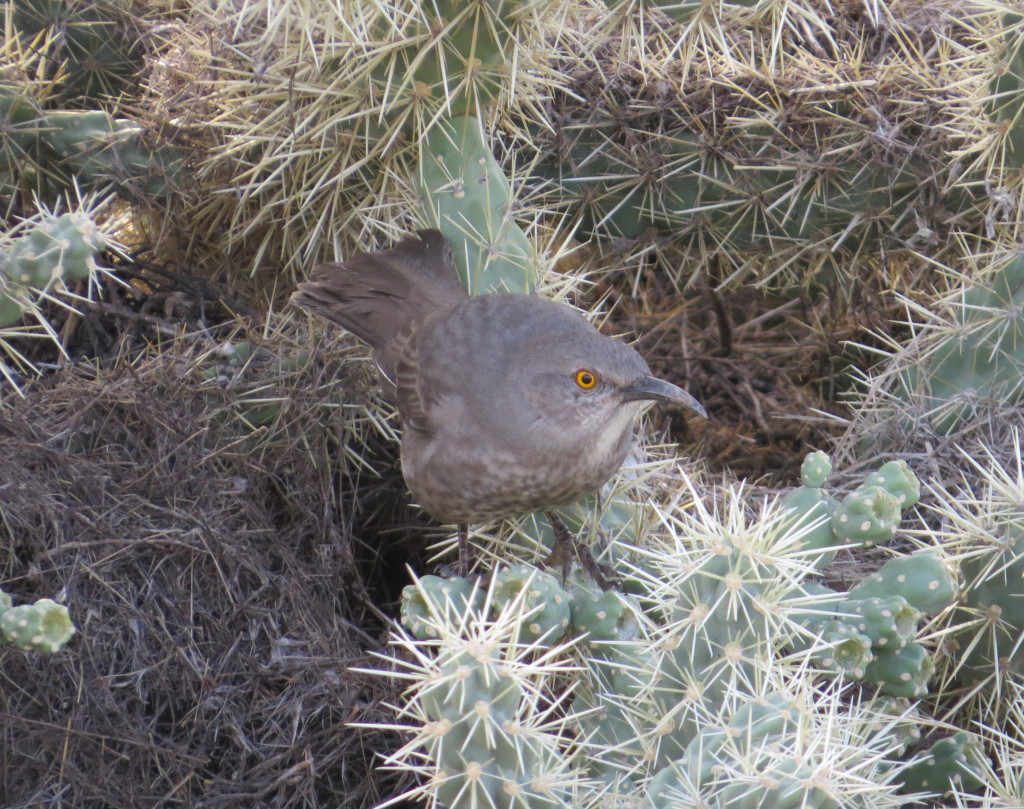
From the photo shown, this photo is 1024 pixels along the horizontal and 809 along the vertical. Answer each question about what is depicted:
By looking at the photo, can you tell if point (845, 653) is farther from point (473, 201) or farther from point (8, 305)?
point (8, 305)

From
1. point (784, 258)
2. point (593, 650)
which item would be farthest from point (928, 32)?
point (593, 650)

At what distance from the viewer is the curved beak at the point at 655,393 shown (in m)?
2.42

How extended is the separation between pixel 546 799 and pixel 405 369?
4.57ft

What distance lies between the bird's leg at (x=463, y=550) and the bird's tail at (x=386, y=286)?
0.54 m

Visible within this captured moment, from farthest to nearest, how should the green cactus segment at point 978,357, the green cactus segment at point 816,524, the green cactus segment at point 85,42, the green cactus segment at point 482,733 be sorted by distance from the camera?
1. the green cactus segment at point 85,42
2. the green cactus segment at point 978,357
3. the green cactus segment at point 816,524
4. the green cactus segment at point 482,733

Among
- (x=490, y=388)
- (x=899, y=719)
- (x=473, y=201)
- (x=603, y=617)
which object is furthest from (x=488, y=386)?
(x=899, y=719)

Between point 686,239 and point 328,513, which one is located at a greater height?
point 686,239

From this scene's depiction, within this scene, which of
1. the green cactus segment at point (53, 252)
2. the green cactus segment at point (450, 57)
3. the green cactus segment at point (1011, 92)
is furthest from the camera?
the green cactus segment at point (1011, 92)

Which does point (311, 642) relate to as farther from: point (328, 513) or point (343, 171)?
point (343, 171)

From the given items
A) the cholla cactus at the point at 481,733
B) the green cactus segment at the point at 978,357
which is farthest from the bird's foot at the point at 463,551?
the green cactus segment at the point at 978,357

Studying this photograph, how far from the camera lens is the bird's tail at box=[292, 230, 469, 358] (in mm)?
2828

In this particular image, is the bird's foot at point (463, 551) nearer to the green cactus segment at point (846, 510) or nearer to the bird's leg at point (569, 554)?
the bird's leg at point (569, 554)

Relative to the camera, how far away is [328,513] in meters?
2.79

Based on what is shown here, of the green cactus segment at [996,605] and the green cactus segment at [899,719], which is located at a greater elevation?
the green cactus segment at [996,605]
